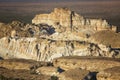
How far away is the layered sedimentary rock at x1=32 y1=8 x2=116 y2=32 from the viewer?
42.6 meters

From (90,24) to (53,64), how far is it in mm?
10568

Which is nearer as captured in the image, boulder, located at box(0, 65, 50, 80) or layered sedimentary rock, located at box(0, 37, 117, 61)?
boulder, located at box(0, 65, 50, 80)

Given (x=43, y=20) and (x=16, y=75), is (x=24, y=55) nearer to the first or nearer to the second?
(x=16, y=75)

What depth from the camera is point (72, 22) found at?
43531 millimetres

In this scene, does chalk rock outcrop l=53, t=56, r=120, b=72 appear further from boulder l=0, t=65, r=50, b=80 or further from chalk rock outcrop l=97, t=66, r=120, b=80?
boulder l=0, t=65, r=50, b=80

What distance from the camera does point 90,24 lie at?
141ft

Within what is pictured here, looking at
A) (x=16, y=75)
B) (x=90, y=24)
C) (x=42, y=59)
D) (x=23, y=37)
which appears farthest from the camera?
(x=90, y=24)

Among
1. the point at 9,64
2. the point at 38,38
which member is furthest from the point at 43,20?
the point at 9,64

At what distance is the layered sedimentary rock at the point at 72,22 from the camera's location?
42.6 m

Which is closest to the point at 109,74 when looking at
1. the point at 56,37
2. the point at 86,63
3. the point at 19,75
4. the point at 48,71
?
the point at 86,63

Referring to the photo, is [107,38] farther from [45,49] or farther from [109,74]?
[109,74]

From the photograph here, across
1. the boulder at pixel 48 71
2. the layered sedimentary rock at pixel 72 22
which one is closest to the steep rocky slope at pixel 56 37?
the layered sedimentary rock at pixel 72 22

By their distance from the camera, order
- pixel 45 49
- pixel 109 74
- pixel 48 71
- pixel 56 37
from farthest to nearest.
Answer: pixel 56 37 → pixel 45 49 → pixel 48 71 → pixel 109 74

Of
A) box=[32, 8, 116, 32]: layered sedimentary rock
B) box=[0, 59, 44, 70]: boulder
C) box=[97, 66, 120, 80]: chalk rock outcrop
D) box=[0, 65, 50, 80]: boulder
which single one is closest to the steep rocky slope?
box=[32, 8, 116, 32]: layered sedimentary rock
